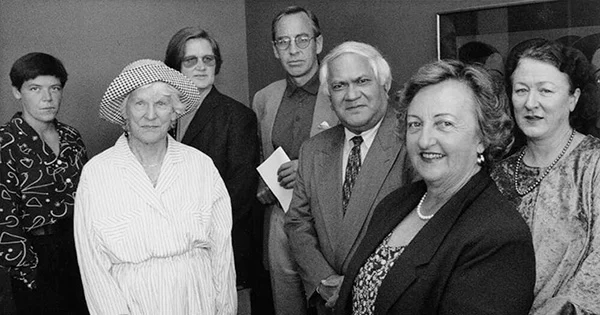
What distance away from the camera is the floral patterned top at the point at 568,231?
1869 millimetres

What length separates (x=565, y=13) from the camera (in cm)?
269

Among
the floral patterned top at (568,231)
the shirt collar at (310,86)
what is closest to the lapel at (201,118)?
the shirt collar at (310,86)

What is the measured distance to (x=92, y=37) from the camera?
12.3 feet

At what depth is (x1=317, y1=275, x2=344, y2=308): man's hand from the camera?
237 centimetres

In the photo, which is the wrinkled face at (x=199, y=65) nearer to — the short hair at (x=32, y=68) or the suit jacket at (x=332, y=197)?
the short hair at (x=32, y=68)

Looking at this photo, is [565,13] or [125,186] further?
[565,13]

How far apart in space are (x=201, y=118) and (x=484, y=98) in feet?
5.40

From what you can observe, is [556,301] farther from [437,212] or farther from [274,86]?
[274,86]

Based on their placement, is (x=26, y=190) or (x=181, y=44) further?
(x=181, y=44)

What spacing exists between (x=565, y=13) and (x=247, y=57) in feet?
7.49

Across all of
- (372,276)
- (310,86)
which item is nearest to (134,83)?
(310,86)

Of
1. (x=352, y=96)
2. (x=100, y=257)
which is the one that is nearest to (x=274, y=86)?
(x=352, y=96)

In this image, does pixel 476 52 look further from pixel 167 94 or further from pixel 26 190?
pixel 26 190

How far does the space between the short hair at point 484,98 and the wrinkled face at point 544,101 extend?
0.74 ft
